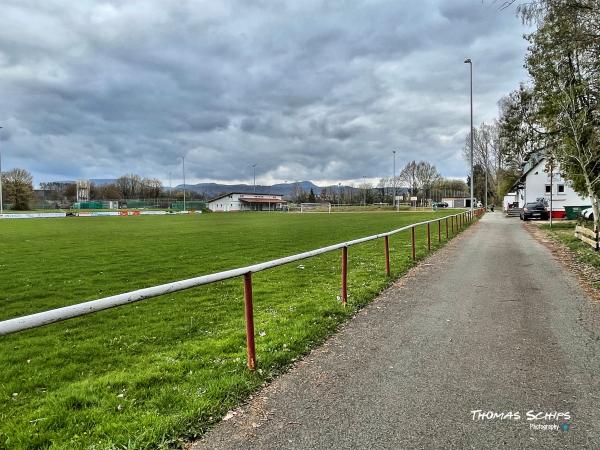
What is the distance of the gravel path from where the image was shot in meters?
→ 3.23

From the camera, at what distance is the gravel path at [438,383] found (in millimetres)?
3234

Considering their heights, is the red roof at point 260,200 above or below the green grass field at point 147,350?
above

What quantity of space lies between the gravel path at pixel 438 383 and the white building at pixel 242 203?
400ft

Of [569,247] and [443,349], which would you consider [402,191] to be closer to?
[569,247]

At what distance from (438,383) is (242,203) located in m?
128

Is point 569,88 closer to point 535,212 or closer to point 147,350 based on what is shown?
point 147,350

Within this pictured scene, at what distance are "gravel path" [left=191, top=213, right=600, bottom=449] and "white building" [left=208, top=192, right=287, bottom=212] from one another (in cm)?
12196

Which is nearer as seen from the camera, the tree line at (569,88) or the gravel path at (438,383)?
the gravel path at (438,383)

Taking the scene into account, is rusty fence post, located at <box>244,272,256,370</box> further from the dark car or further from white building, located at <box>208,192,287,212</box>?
white building, located at <box>208,192,287,212</box>

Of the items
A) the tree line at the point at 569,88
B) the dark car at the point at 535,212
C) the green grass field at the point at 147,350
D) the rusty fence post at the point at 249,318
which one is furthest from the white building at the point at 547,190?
the rusty fence post at the point at 249,318

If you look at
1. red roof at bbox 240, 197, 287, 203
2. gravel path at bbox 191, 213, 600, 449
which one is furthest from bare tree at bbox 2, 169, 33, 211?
gravel path at bbox 191, 213, 600, 449

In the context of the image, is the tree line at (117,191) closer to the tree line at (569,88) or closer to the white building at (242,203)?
the white building at (242,203)

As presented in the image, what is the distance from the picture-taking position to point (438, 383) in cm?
415

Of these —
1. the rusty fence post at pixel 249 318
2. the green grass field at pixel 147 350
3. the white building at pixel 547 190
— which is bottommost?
the green grass field at pixel 147 350
